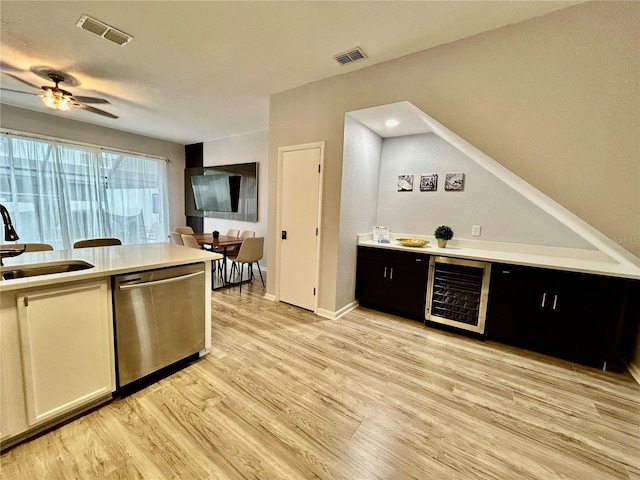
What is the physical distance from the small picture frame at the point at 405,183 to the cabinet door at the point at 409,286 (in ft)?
3.58

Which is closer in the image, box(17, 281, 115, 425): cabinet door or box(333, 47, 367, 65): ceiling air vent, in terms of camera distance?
box(17, 281, 115, 425): cabinet door

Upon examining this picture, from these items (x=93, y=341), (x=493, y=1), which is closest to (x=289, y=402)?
(x=93, y=341)

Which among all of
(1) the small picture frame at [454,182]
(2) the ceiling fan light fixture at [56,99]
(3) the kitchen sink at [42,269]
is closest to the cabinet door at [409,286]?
(1) the small picture frame at [454,182]

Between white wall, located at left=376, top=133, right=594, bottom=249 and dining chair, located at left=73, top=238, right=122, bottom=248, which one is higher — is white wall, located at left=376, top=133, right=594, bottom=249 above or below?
above

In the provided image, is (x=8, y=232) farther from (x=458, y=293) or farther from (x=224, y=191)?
(x=224, y=191)

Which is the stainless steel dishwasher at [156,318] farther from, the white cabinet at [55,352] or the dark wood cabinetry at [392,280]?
the dark wood cabinetry at [392,280]

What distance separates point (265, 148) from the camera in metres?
5.14

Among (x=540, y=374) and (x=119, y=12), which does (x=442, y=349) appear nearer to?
(x=540, y=374)

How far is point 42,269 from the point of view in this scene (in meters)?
1.73

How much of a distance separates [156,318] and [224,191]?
14.0 feet

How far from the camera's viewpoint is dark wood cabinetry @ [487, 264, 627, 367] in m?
2.18

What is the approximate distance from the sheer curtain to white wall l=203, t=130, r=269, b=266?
121 centimetres

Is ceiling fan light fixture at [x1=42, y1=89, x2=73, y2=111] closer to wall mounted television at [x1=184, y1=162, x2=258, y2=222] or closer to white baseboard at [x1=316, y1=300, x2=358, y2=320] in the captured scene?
wall mounted television at [x1=184, y1=162, x2=258, y2=222]

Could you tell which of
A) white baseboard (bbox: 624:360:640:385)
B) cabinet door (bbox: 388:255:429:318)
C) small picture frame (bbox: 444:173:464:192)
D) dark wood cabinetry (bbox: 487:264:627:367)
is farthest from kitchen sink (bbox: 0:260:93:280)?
white baseboard (bbox: 624:360:640:385)
